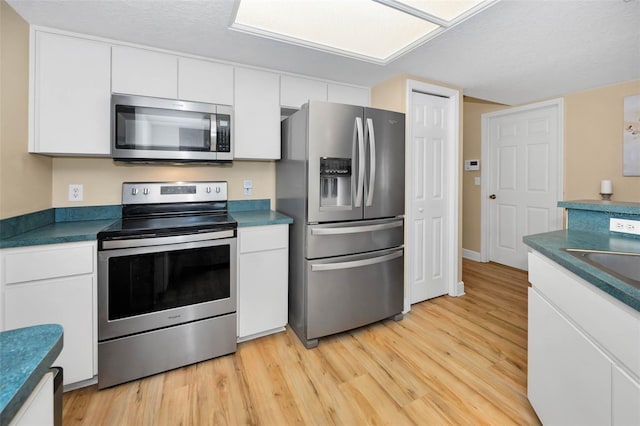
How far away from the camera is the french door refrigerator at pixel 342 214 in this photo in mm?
→ 2105

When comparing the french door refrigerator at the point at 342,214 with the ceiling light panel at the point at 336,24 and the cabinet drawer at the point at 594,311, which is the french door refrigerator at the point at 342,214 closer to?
the ceiling light panel at the point at 336,24

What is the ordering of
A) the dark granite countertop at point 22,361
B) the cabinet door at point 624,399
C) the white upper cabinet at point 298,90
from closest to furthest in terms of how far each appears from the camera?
the dark granite countertop at point 22,361, the cabinet door at point 624,399, the white upper cabinet at point 298,90

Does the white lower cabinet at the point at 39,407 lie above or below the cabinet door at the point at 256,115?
below

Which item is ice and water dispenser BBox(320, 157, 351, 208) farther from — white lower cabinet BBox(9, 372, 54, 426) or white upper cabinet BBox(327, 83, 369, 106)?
white lower cabinet BBox(9, 372, 54, 426)

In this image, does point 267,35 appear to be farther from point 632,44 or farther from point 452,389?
point 632,44

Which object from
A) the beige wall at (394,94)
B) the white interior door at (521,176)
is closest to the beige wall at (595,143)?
the white interior door at (521,176)

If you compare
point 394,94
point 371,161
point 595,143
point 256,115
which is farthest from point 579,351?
point 595,143

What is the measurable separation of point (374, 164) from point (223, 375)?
1832 millimetres

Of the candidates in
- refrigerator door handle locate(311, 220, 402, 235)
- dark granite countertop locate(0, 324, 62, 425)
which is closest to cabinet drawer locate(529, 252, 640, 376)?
refrigerator door handle locate(311, 220, 402, 235)

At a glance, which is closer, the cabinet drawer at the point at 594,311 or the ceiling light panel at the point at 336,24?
the cabinet drawer at the point at 594,311

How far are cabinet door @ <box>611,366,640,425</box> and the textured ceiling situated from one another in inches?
72.1

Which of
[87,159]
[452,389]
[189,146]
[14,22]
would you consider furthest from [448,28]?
[87,159]

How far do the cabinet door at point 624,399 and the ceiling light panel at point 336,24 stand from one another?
79.1 inches

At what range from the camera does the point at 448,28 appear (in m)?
1.84
